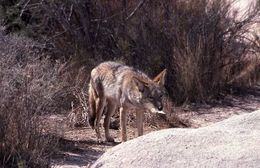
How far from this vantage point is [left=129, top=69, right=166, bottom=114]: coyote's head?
9.81 metres

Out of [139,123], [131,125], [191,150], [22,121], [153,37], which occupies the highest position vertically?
[153,37]

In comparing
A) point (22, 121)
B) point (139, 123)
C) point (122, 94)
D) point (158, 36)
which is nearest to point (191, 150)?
point (22, 121)

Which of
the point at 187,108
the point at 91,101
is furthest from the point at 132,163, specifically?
the point at 187,108

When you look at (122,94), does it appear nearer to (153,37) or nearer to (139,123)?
(139,123)

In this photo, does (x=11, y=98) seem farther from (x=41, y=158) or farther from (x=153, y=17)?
(x=153, y=17)

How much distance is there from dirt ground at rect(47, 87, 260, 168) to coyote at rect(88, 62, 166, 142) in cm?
36

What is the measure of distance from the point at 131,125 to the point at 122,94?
1241mm

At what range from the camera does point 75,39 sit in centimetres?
1385

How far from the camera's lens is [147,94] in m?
9.88

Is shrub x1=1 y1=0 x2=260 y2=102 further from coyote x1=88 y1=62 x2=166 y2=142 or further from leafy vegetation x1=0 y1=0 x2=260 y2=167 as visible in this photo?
coyote x1=88 y1=62 x2=166 y2=142

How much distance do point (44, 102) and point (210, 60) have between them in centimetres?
645

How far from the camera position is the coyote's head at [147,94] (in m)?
9.81

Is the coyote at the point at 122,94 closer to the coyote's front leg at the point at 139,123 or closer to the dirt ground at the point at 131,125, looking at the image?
the coyote's front leg at the point at 139,123

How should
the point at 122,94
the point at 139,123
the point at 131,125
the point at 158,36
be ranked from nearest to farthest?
the point at 139,123
the point at 122,94
the point at 131,125
the point at 158,36
